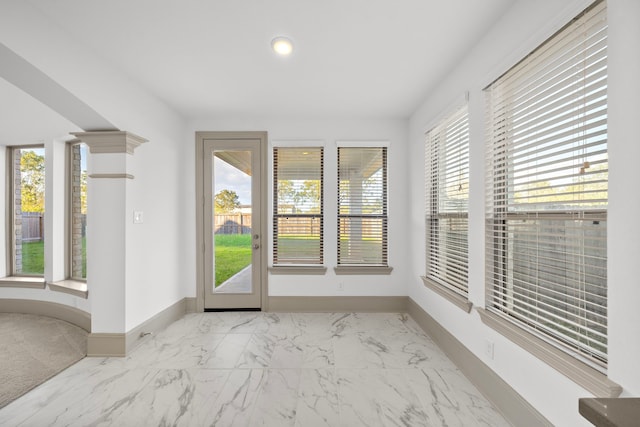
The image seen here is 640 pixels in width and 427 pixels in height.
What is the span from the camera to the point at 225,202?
3.92 m

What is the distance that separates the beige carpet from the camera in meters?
2.30

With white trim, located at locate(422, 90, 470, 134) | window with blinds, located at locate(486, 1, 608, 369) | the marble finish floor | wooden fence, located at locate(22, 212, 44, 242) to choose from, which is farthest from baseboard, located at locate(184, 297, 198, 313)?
white trim, located at locate(422, 90, 470, 134)

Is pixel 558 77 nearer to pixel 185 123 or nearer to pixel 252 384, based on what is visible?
pixel 252 384

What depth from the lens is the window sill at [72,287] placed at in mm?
3387

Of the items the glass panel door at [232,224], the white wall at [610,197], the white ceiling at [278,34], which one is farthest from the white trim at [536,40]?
the glass panel door at [232,224]

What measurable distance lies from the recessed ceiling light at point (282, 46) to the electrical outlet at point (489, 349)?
2.62 metres

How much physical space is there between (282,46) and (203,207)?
2.40 m

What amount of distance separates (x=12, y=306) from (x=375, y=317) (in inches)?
186

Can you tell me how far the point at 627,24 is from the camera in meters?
1.15

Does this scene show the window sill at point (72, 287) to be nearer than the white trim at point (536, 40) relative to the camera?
No

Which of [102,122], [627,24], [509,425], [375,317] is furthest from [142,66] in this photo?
[509,425]

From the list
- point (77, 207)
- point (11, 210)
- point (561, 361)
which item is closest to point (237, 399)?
point (561, 361)

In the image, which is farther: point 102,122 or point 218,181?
point 218,181

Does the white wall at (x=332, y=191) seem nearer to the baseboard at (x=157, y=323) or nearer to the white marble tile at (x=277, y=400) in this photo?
the baseboard at (x=157, y=323)
